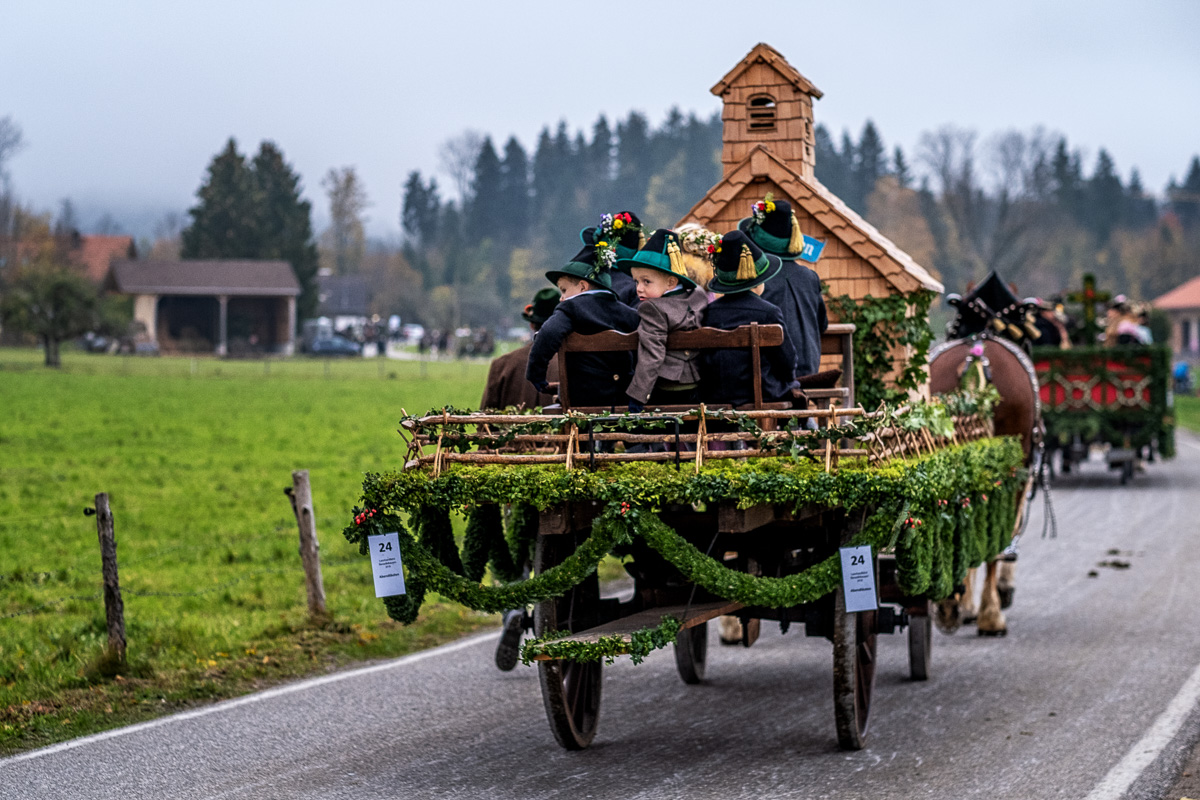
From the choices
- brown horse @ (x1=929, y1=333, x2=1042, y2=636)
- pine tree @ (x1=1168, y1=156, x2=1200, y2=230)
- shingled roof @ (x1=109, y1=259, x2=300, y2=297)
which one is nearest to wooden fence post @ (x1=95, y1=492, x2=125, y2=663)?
brown horse @ (x1=929, y1=333, x2=1042, y2=636)

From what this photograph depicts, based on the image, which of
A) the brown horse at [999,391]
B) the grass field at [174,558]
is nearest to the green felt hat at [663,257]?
the grass field at [174,558]

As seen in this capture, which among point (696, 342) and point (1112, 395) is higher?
point (696, 342)

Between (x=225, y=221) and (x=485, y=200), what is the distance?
105 ft

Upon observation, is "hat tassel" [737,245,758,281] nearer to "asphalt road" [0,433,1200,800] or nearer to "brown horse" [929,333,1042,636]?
"asphalt road" [0,433,1200,800]

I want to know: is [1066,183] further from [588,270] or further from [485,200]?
[588,270]

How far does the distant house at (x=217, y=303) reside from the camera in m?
76.8

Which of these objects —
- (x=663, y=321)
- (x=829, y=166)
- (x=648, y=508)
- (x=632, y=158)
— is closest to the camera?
(x=648, y=508)

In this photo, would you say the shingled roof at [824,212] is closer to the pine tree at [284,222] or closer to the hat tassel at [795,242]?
the hat tassel at [795,242]

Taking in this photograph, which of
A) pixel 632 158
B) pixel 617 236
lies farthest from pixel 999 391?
pixel 632 158

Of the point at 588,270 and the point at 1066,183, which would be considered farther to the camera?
the point at 1066,183

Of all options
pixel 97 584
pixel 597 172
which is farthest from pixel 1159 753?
pixel 597 172

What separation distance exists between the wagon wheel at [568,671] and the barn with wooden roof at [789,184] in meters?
3.45

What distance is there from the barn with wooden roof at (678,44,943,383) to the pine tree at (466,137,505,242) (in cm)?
10276

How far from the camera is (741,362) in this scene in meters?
6.81
